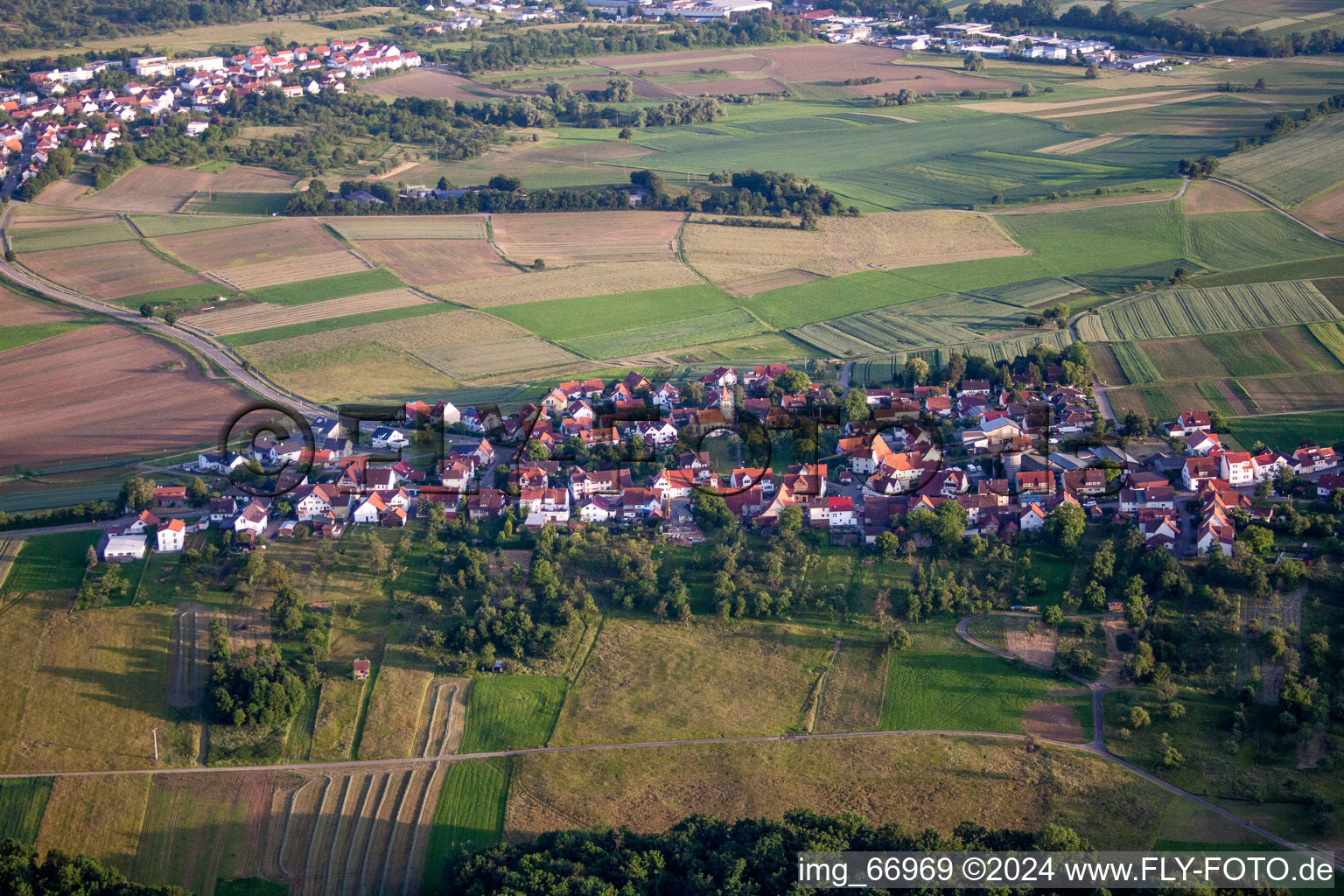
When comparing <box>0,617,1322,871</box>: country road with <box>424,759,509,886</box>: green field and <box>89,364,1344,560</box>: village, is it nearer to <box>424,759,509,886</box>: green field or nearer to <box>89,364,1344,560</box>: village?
<box>424,759,509,886</box>: green field

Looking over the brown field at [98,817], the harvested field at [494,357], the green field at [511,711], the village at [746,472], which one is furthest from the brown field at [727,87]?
the brown field at [98,817]

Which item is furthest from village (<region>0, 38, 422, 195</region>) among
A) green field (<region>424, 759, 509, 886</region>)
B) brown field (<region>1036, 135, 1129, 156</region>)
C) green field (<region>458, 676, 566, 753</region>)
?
green field (<region>424, 759, 509, 886</region>)

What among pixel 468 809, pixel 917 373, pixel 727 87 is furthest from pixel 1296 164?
pixel 468 809

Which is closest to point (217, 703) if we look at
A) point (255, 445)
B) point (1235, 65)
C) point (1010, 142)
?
point (255, 445)

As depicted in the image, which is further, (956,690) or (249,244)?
(249,244)

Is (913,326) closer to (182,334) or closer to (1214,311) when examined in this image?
(1214,311)

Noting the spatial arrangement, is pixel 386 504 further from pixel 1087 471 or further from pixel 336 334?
pixel 1087 471

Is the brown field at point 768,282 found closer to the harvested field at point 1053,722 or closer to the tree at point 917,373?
the tree at point 917,373
